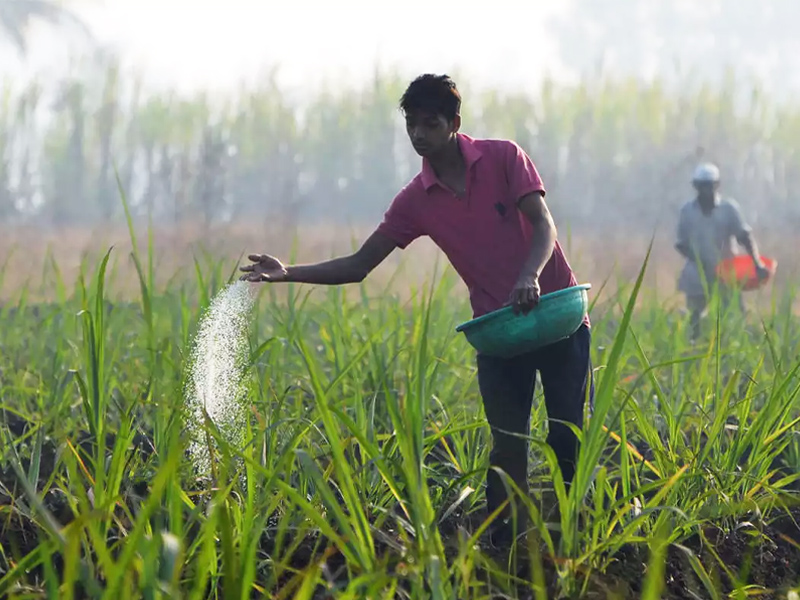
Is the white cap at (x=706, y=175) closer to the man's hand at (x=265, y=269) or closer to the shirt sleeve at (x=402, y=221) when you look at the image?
the shirt sleeve at (x=402, y=221)

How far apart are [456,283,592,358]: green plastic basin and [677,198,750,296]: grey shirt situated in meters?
5.20

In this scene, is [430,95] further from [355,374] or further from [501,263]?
[355,374]

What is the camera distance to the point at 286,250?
18.0 metres

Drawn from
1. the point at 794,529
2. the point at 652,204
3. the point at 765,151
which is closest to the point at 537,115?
the point at 652,204

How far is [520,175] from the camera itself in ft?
8.97

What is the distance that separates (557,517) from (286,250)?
49.9ft

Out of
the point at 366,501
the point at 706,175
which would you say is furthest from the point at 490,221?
the point at 706,175

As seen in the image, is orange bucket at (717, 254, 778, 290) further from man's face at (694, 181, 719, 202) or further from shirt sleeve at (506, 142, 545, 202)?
shirt sleeve at (506, 142, 545, 202)

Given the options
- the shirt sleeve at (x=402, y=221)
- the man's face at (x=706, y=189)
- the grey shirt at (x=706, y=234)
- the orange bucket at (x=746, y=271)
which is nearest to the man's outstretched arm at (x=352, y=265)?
the shirt sleeve at (x=402, y=221)

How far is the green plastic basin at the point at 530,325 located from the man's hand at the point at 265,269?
0.54m

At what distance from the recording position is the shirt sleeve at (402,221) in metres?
2.94

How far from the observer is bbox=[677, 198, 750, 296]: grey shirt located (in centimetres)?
765

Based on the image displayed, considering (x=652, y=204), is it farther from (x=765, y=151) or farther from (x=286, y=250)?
(x=286, y=250)

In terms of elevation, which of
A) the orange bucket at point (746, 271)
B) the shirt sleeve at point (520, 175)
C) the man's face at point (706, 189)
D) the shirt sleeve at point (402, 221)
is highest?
the shirt sleeve at point (520, 175)
